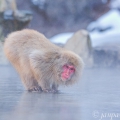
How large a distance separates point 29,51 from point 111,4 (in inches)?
587

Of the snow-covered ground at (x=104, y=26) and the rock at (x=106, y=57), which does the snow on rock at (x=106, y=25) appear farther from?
the rock at (x=106, y=57)

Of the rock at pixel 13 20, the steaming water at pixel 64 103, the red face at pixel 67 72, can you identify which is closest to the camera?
the steaming water at pixel 64 103

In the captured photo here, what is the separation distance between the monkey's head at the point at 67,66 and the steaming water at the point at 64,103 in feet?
0.74

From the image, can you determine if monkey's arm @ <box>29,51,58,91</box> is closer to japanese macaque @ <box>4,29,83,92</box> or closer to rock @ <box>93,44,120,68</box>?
japanese macaque @ <box>4,29,83,92</box>

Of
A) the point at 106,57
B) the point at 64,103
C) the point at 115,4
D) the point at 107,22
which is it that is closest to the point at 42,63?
the point at 64,103

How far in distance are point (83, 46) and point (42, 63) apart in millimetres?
6408

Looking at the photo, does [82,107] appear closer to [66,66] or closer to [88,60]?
[66,66]

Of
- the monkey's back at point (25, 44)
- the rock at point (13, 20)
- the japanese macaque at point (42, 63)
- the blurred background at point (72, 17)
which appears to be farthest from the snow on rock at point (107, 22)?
the japanese macaque at point (42, 63)

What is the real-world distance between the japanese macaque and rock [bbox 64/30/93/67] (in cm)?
582

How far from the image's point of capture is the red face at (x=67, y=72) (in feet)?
25.2

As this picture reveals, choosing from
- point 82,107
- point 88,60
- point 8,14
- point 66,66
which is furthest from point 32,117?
point 8,14

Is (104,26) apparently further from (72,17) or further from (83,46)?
(83,46)

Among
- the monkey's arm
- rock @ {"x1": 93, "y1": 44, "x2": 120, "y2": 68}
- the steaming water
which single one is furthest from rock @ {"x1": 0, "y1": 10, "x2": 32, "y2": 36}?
the monkey's arm

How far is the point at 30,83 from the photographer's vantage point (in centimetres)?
809
